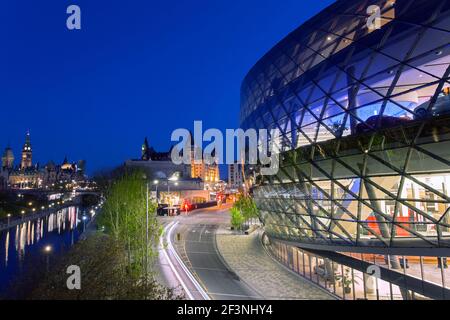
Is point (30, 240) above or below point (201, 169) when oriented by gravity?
below

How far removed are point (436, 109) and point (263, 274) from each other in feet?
62.9

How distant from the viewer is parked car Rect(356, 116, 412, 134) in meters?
15.7

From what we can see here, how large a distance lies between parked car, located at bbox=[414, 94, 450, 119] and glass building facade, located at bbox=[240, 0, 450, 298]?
43mm

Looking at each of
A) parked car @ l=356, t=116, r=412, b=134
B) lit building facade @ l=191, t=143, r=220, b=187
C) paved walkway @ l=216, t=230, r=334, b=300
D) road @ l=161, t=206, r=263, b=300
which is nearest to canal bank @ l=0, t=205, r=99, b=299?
road @ l=161, t=206, r=263, b=300

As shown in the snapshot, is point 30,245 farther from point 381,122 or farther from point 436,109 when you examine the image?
point 436,109

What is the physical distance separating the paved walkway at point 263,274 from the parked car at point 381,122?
11.9m

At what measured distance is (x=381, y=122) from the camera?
16594 mm

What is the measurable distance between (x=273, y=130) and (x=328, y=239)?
367 inches

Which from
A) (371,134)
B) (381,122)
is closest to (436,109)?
(381,122)

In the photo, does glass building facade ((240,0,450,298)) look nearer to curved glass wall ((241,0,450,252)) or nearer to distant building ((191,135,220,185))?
curved glass wall ((241,0,450,252))

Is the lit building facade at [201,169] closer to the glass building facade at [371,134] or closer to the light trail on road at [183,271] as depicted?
the light trail on road at [183,271]

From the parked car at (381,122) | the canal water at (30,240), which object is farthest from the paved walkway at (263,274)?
the canal water at (30,240)

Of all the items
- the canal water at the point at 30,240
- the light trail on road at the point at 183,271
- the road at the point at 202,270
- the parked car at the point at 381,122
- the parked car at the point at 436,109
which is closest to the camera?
the parked car at the point at 436,109

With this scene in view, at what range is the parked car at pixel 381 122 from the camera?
15727mm
